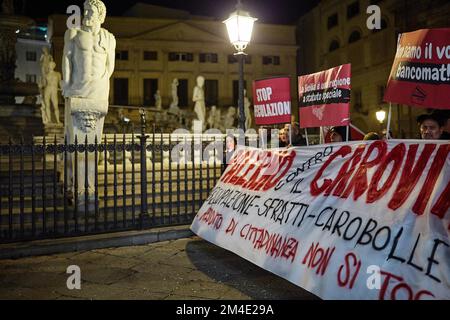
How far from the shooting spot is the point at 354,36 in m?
40.4

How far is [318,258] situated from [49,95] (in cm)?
1498

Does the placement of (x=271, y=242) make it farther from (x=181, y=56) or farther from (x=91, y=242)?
(x=181, y=56)

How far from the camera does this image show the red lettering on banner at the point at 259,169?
5262 mm

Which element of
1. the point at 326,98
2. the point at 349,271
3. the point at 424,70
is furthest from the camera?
the point at 326,98

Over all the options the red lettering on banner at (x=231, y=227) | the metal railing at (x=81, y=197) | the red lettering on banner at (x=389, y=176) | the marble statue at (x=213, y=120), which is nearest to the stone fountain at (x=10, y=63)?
the metal railing at (x=81, y=197)

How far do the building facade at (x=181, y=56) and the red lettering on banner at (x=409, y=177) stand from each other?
46.1 m

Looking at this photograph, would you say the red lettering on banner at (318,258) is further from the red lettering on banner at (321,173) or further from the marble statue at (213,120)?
the marble statue at (213,120)

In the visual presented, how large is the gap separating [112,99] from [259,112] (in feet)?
145

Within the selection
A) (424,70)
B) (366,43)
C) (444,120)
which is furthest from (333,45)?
(424,70)

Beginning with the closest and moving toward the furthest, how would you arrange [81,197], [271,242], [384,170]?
[384,170] < [271,242] < [81,197]

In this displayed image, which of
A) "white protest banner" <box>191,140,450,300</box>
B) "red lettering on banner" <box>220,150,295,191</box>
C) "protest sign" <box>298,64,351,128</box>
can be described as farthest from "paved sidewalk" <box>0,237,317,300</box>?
"protest sign" <box>298,64,351,128</box>

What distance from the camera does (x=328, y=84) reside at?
558 centimetres
